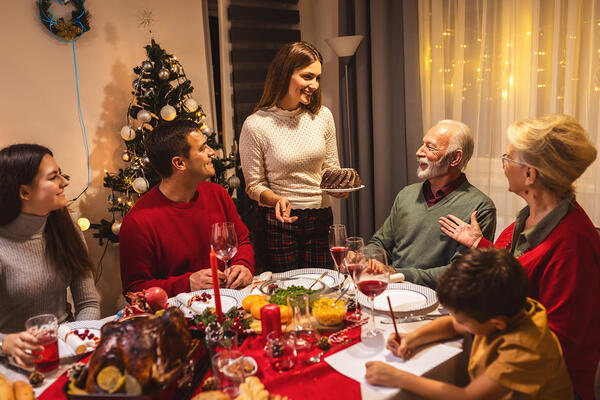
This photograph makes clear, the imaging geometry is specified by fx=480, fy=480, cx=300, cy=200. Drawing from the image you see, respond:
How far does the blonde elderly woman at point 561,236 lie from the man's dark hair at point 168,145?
139 centimetres

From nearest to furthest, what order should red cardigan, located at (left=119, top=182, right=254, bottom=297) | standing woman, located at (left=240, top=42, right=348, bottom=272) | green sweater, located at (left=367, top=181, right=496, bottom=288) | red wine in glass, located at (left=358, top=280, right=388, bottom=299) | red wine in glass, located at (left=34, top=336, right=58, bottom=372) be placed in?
1. red wine in glass, located at (left=34, top=336, right=58, bottom=372)
2. red wine in glass, located at (left=358, top=280, right=388, bottom=299)
3. red cardigan, located at (left=119, top=182, right=254, bottom=297)
4. green sweater, located at (left=367, top=181, right=496, bottom=288)
5. standing woman, located at (left=240, top=42, right=348, bottom=272)

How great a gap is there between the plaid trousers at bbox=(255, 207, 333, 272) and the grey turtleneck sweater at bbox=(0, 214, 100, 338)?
3.65 ft

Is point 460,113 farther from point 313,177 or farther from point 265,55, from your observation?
point 265,55

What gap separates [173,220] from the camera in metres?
2.20

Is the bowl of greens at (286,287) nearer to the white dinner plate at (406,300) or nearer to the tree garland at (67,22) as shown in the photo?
the white dinner plate at (406,300)

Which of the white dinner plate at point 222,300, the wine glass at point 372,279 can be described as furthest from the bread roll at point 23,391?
the wine glass at point 372,279

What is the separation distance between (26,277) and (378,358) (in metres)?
1.33

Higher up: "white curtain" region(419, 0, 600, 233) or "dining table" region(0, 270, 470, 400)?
"white curtain" region(419, 0, 600, 233)

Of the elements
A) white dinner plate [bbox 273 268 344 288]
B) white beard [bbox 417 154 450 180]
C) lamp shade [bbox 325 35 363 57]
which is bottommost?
white dinner plate [bbox 273 268 344 288]

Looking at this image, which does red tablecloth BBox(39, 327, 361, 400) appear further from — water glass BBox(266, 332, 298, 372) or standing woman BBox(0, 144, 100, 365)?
standing woman BBox(0, 144, 100, 365)

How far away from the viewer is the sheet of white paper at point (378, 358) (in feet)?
4.12

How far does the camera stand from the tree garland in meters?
3.44

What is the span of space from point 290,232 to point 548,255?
4.90 feet

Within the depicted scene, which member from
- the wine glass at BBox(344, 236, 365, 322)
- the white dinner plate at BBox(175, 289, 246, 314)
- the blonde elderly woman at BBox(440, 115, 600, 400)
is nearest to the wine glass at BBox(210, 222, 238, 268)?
the white dinner plate at BBox(175, 289, 246, 314)
